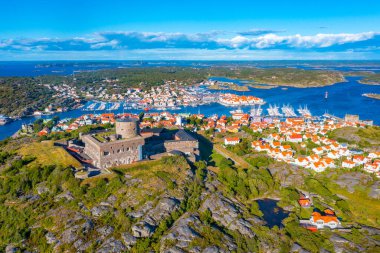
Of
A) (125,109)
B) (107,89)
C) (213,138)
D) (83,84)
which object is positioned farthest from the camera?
(83,84)

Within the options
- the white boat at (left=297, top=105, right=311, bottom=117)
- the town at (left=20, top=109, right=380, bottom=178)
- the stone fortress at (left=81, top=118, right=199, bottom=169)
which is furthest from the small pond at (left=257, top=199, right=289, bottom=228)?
the white boat at (left=297, top=105, right=311, bottom=117)

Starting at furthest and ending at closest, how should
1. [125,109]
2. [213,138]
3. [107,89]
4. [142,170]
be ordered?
1. [107,89]
2. [125,109]
3. [213,138]
4. [142,170]

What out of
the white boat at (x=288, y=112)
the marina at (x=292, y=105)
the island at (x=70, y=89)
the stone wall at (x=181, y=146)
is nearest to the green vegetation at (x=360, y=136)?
the marina at (x=292, y=105)

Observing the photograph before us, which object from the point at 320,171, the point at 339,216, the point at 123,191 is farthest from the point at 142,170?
the point at 320,171

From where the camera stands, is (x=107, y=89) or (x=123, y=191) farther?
(x=107, y=89)

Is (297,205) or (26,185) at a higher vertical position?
(26,185)

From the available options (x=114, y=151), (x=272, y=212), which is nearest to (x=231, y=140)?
(x=272, y=212)

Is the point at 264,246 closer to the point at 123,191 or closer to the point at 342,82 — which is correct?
the point at 123,191

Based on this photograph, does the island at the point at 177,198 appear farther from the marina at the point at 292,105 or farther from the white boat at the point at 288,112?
the marina at the point at 292,105

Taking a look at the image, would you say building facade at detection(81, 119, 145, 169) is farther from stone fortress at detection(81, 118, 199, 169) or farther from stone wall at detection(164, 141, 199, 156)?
stone wall at detection(164, 141, 199, 156)
